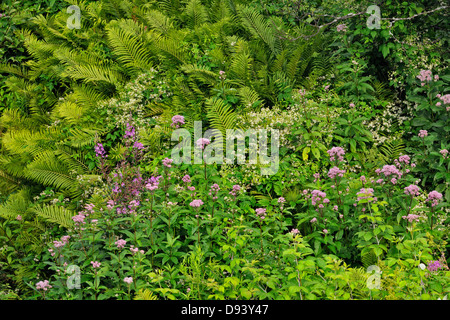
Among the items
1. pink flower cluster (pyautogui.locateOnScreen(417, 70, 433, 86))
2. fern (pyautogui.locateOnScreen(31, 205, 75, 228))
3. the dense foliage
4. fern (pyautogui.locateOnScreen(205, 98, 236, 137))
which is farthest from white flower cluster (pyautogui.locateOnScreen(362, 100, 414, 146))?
fern (pyautogui.locateOnScreen(31, 205, 75, 228))

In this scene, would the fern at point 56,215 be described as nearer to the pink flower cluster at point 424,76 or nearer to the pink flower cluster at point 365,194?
the pink flower cluster at point 365,194

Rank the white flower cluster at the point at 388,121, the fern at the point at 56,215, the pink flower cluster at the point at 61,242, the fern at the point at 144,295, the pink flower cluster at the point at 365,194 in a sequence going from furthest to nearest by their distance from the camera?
the white flower cluster at the point at 388,121 < the fern at the point at 56,215 < the pink flower cluster at the point at 365,194 < the pink flower cluster at the point at 61,242 < the fern at the point at 144,295

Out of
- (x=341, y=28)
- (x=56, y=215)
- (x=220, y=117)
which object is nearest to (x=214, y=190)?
(x=220, y=117)

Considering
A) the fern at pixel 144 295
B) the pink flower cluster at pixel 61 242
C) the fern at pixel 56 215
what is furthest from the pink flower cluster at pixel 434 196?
the fern at pixel 56 215

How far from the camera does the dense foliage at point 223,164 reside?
10.4 feet

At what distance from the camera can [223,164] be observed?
14.6 feet

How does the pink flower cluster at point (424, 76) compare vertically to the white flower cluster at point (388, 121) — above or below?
above

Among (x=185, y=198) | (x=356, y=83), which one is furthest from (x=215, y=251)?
(x=356, y=83)

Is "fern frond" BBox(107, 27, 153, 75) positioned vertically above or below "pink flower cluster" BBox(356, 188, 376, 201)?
above

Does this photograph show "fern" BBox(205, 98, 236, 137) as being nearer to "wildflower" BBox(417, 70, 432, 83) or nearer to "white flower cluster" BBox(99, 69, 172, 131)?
"white flower cluster" BBox(99, 69, 172, 131)

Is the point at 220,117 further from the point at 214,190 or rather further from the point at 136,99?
the point at 214,190

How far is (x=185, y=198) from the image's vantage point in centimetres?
370

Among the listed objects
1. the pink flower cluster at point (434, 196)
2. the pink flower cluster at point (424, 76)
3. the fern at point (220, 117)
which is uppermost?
the pink flower cluster at point (424, 76)

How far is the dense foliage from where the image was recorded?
3.17 meters
